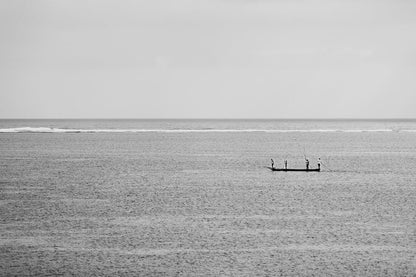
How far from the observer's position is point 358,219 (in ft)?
126

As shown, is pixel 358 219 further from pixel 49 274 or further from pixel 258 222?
pixel 49 274

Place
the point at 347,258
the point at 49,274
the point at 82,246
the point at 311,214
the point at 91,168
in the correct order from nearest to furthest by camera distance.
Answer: the point at 49,274 → the point at 347,258 → the point at 82,246 → the point at 311,214 → the point at 91,168

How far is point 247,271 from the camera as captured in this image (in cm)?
2605

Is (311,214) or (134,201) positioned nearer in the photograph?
(311,214)

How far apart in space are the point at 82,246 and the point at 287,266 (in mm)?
9013

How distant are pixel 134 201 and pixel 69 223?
10.6 m

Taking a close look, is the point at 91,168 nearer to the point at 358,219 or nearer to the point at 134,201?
the point at 134,201

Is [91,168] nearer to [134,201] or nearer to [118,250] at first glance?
[134,201]

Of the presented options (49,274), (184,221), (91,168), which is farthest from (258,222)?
(91,168)

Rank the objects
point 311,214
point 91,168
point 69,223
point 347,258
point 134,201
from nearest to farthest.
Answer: point 347,258, point 69,223, point 311,214, point 134,201, point 91,168

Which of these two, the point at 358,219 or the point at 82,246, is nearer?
the point at 82,246

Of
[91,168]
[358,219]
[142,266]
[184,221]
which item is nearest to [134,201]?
[184,221]

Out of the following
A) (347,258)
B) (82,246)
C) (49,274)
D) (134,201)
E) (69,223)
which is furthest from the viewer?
(134,201)

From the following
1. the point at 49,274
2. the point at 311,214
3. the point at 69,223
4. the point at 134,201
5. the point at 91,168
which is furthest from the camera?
the point at 91,168
